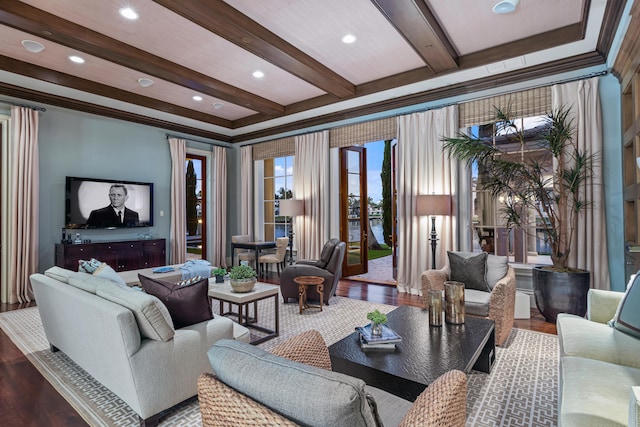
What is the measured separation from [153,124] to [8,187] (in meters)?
2.40

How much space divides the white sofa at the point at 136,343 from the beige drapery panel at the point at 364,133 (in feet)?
13.4

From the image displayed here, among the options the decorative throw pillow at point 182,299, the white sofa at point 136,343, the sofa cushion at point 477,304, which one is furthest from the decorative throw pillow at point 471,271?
the decorative throw pillow at point 182,299

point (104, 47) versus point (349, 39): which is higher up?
point (349, 39)

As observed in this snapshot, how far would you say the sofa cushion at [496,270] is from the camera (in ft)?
11.4

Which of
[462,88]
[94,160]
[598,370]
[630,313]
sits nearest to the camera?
[598,370]

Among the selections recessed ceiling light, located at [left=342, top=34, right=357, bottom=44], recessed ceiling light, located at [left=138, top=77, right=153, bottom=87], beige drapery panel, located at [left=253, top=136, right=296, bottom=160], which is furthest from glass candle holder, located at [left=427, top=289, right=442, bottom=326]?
beige drapery panel, located at [left=253, top=136, right=296, bottom=160]

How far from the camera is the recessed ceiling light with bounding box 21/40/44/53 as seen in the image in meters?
3.69

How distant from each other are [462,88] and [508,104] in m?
0.64

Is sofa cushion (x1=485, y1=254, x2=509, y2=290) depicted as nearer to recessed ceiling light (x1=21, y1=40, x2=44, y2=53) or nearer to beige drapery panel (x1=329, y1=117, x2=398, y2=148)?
beige drapery panel (x1=329, y1=117, x2=398, y2=148)

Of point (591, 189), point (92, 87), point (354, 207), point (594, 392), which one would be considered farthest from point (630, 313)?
point (92, 87)

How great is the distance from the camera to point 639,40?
2742 millimetres

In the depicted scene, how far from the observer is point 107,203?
5.61 m

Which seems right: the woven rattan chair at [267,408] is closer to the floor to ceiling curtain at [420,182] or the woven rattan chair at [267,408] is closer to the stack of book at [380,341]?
the stack of book at [380,341]

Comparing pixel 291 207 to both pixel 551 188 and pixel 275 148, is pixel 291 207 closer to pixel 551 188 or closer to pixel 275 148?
pixel 275 148
